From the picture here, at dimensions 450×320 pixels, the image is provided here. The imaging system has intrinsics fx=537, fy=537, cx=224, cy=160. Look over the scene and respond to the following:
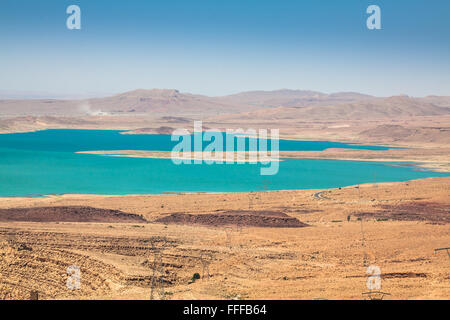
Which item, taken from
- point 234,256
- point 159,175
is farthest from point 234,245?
point 159,175

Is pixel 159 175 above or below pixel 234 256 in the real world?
below

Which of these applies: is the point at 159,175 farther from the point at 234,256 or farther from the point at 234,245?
the point at 234,256

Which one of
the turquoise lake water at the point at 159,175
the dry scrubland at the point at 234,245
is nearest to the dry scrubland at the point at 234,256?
the dry scrubland at the point at 234,245

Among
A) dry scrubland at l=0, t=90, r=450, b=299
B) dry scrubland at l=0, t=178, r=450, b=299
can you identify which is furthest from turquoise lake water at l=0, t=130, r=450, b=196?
dry scrubland at l=0, t=178, r=450, b=299

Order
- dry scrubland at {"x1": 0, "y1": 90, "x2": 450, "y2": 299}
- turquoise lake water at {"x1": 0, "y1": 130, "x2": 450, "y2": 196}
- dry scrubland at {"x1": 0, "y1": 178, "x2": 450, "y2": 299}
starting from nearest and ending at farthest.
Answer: dry scrubland at {"x1": 0, "y1": 178, "x2": 450, "y2": 299}, dry scrubland at {"x1": 0, "y1": 90, "x2": 450, "y2": 299}, turquoise lake water at {"x1": 0, "y1": 130, "x2": 450, "y2": 196}

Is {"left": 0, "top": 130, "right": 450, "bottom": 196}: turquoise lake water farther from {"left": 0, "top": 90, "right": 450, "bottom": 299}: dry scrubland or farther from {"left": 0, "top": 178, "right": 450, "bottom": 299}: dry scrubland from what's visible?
{"left": 0, "top": 178, "right": 450, "bottom": 299}: dry scrubland
